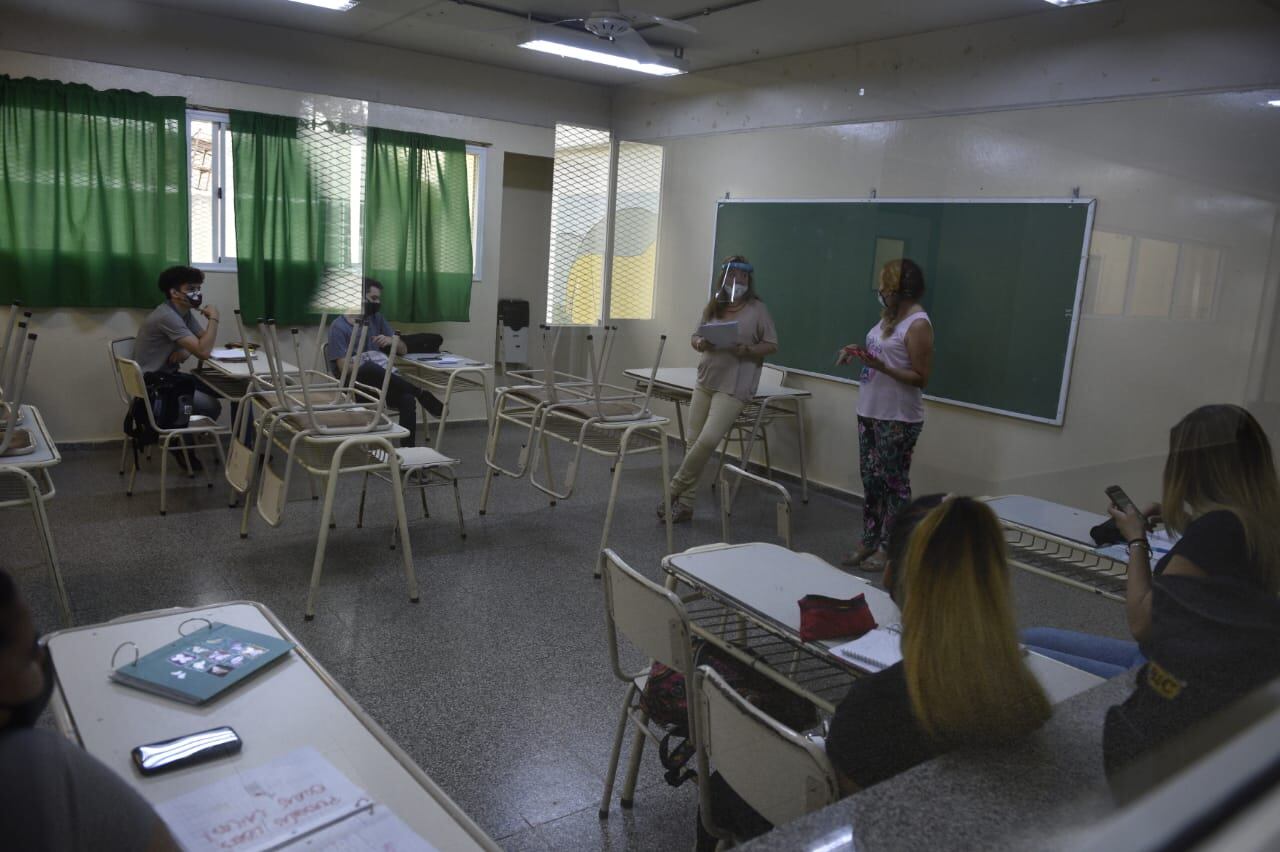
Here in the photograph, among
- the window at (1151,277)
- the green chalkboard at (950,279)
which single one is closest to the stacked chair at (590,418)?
the green chalkboard at (950,279)

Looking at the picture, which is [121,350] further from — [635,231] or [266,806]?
[266,806]

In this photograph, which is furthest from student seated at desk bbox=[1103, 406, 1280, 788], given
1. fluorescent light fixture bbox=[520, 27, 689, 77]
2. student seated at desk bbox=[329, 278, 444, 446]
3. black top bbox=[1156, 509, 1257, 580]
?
student seated at desk bbox=[329, 278, 444, 446]

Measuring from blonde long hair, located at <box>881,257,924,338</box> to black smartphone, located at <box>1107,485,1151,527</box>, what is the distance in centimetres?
204

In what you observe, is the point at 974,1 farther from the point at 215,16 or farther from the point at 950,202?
the point at 215,16

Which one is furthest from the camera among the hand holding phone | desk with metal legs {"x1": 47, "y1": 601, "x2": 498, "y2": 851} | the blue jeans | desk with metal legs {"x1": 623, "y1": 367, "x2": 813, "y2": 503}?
desk with metal legs {"x1": 623, "y1": 367, "x2": 813, "y2": 503}

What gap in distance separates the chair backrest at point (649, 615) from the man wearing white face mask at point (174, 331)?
3.30 meters

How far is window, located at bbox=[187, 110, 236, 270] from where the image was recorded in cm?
516

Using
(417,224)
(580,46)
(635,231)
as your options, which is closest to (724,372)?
(580,46)

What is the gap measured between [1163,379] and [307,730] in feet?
9.75

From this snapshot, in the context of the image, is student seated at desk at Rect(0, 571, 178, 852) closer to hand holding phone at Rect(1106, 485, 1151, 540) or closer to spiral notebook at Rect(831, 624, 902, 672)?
spiral notebook at Rect(831, 624, 902, 672)

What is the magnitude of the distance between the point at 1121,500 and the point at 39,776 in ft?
5.53

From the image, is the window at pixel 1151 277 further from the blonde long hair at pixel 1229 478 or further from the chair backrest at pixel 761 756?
the chair backrest at pixel 761 756

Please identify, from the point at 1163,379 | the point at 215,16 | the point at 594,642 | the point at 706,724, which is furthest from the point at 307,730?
the point at 215,16

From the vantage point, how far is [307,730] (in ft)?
3.84
